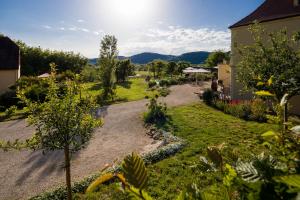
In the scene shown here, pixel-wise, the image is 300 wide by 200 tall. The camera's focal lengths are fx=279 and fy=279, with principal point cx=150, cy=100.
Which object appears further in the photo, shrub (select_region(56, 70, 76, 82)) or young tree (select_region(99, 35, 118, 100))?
young tree (select_region(99, 35, 118, 100))

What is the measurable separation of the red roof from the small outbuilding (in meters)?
24.1

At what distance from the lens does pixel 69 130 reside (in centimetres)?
643

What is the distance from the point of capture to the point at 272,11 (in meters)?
23.0

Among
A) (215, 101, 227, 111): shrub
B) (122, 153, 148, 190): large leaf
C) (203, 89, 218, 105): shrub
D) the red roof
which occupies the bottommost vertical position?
(215, 101, 227, 111): shrub

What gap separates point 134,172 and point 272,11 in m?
25.3

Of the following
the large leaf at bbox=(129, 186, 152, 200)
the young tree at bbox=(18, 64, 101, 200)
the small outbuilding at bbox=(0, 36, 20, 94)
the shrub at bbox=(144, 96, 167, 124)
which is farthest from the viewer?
the small outbuilding at bbox=(0, 36, 20, 94)

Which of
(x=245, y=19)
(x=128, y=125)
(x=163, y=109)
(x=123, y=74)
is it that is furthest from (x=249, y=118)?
(x=123, y=74)

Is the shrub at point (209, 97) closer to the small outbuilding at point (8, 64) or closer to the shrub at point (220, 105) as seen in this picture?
the shrub at point (220, 105)

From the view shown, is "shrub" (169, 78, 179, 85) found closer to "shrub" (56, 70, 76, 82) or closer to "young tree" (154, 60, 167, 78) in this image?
"young tree" (154, 60, 167, 78)

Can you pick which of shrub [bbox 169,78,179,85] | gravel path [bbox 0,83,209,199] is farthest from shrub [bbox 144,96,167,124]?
shrub [bbox 169,78,179,85]

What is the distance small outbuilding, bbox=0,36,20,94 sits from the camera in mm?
30673

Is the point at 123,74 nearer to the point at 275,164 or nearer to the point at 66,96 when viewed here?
the point at 66,96

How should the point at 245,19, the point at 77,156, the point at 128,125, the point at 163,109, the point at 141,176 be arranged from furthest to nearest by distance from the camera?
the point at 245,19
the point at 163,109
the point at 128,125
the point at 77,156
the point at 141,176

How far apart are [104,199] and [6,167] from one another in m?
5.42
